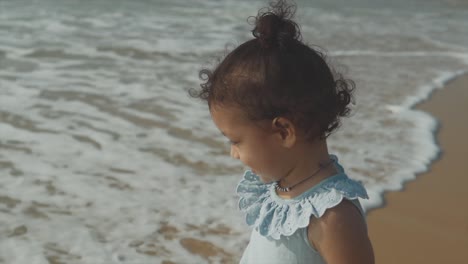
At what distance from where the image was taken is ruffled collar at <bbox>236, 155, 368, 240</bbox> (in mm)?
1774

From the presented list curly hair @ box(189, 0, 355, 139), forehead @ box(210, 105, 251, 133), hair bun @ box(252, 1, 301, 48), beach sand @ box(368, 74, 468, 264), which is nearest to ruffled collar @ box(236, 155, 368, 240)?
curly hair @ box(189, 0, 355, 139)

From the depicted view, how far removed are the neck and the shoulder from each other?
0.12 m

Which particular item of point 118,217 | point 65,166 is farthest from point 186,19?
point 118,217

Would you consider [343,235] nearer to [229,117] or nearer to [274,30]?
[229,117]

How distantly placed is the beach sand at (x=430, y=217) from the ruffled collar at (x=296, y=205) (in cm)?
114

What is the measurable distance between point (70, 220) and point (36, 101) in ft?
6.72

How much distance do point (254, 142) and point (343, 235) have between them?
32 cm

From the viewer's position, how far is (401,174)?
3.87m

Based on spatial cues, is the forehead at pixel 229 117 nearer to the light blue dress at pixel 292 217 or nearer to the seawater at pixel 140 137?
the light blue dress at pixel 292 217

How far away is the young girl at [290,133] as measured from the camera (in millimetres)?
1678

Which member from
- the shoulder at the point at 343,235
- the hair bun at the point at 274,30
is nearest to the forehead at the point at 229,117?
the hair bun at the point at 274,30

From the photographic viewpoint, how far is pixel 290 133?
68.3 inches

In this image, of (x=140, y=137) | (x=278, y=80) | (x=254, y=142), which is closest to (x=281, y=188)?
(x=254, y=142)

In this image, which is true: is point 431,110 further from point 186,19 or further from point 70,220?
point 186,19
